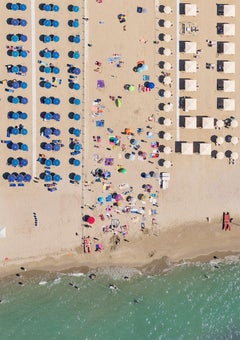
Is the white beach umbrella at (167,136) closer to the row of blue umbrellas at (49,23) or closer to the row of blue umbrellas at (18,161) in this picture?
the row of blue umbrellas at (18,161)

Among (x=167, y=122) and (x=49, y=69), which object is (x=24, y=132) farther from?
(x=167, y=122)

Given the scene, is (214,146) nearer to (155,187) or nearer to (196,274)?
(155,187)

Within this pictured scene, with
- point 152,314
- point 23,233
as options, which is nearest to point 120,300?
point 152,314

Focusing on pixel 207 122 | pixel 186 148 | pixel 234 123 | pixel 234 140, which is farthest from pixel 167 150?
pixel 234 123

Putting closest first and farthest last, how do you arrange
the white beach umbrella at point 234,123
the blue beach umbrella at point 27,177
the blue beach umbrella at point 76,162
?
the blue beach umbrella at point 27,177 → the blue beach umbrella at point 76,162 → the white beach umbrella at point 234,123

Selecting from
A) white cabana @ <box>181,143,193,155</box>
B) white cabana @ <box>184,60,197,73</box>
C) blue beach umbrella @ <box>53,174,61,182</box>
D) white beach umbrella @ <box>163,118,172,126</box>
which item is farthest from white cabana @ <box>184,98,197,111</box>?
blue beach umbrella @ <box>53,174,61,182</box>

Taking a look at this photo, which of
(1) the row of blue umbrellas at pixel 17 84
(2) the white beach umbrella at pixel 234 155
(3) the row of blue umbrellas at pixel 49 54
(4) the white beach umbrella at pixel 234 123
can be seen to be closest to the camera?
(1) the row of blue umbrellas at pixel 17 84

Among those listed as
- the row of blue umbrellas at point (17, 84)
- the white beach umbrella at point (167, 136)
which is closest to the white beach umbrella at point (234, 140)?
the white beach umbrella at point (167, 136)
